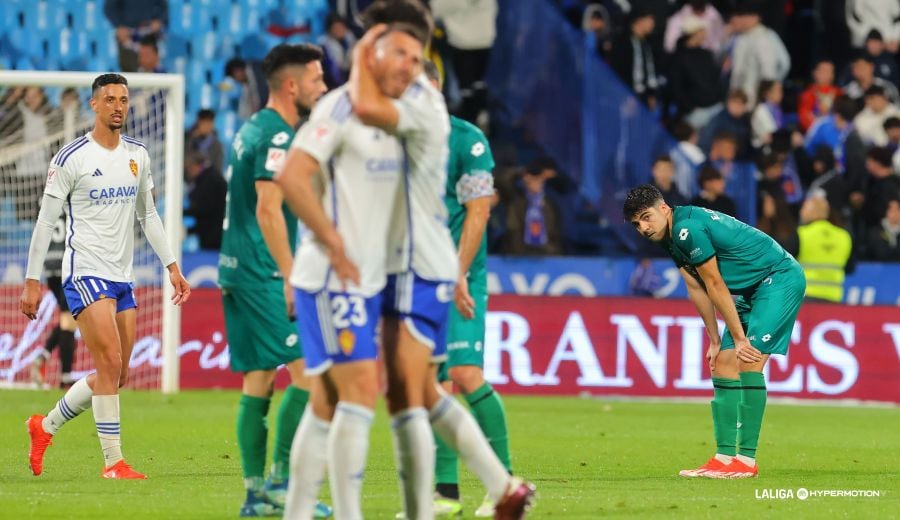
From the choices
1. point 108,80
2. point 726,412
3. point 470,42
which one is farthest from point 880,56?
point 108,80

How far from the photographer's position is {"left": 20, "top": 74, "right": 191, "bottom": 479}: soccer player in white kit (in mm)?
10055

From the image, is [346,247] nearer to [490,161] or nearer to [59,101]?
[490,161]

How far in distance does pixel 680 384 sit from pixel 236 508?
416 inches

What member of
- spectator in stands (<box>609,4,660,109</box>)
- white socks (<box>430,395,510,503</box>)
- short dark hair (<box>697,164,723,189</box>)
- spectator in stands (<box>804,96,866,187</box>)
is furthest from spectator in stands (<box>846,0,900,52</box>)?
white socks (<box>430,395,510,503</box>)

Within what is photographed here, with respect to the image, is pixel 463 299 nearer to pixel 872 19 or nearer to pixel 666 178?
pixel 666 178

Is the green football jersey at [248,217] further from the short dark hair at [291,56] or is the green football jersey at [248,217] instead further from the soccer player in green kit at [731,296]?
the soccer player in green kit at [731,296]

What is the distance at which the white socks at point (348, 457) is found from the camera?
6414 millimetres

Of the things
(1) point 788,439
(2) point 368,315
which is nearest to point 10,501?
(2) point 368,315

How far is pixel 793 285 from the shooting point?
436 inches

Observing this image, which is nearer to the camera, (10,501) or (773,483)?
(10,501)

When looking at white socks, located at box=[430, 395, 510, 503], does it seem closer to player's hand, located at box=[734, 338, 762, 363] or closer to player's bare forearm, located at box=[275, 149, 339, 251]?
player's bare forearm, located at box=[275, 149, 339, 251]

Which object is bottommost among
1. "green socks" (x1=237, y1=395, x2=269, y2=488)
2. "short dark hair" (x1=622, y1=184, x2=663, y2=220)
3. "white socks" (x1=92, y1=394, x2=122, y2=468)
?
"white socks" (x1=92, y1=394, x2=122, y2=468)

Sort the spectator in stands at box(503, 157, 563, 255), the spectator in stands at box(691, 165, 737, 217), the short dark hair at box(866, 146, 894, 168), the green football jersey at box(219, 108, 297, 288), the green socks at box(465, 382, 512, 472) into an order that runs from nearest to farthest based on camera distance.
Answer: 1. the green football jersey at box(219, 108, 297, 288)
2. the green socks at box(465, 382, 512, 472)
3. the spectator in stands at box(691, 165, 737, 217)
4. the spectator in stands at box(503, 157, 563, 255)
5. the short dark hair at box(866, 146, 894, 168)

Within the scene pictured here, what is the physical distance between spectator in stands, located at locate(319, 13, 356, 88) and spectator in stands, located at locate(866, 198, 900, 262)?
7.08m
